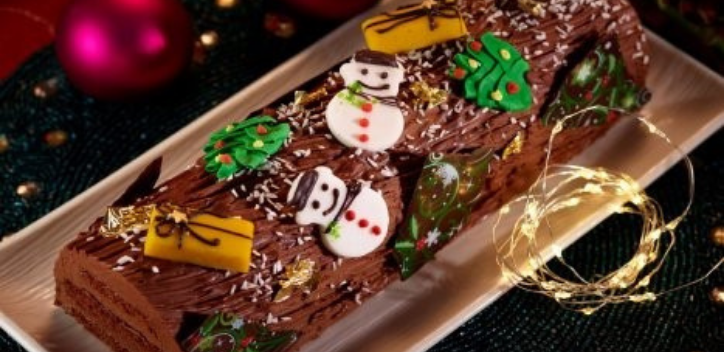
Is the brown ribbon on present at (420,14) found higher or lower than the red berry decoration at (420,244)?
higher

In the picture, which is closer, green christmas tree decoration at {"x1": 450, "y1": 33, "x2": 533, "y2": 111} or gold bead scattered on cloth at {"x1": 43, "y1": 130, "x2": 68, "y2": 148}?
green christmas tree decoration at {"x1": 450, "y1": 33, "x2": 533, "y2": 111}

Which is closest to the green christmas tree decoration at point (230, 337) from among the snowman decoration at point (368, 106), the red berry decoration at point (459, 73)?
the snowman decoration at point (368, 106)

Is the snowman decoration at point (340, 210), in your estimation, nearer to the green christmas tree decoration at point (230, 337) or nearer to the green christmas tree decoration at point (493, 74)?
the green christmas tree decoration at point (230, 337)

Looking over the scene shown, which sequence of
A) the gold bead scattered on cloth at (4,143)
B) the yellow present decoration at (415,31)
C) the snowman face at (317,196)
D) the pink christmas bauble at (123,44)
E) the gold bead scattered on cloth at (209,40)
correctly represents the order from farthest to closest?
1. the gold bead scattered on cloth at (209,40)
2. the gold bead scattered on cloth at (4,143)
3. the pink christmas bauble at (123,44)
4. the yellow present decoration at (415,31)
5. the snowman face at (317,196)

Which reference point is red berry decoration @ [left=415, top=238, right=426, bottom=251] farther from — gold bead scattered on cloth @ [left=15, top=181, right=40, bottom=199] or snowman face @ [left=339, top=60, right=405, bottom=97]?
gold bead scattered on cloth @ [left=15, top=181, right=40, bottom=199]

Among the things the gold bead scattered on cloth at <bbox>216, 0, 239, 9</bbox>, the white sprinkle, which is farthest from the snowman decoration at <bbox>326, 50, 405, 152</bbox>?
the gold bead scattered on cloth at <bbox>216, 0, 239, 9</bbox>

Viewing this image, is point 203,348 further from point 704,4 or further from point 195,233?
point 704,4
